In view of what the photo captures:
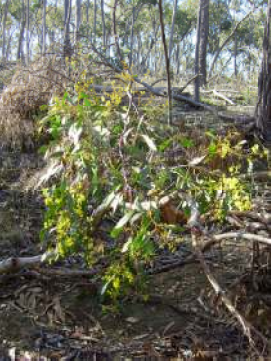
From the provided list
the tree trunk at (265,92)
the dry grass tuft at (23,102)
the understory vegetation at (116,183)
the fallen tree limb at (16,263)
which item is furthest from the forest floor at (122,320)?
the tree trunk at (265,92)

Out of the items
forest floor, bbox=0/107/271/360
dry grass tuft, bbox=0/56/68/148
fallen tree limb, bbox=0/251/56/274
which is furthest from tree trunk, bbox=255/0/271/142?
fallen tree limb, bbox=0/251/56/274

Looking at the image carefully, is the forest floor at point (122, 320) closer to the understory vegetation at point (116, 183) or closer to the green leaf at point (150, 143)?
the understory vegetation at point (116, 183)

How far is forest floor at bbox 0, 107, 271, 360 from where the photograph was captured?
228cm

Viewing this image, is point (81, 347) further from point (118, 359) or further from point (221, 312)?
point (221, 312)

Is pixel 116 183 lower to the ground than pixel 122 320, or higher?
higher

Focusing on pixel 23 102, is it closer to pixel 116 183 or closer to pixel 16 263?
pixel 16 263

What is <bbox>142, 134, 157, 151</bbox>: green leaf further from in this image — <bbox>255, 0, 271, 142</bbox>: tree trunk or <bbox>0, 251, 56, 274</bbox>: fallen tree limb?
<bbox>255, 0, 271, 142</bbox>: tree trunk

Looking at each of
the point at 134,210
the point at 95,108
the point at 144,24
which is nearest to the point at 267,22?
the point at 95,108

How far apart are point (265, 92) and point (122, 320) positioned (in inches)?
164

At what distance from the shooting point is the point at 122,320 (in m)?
2.56

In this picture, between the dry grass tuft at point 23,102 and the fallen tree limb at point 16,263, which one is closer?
the fallen tree limb at point 16,263

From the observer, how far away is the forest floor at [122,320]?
89.7 inches

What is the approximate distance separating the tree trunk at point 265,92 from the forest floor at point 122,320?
2959 millimetres

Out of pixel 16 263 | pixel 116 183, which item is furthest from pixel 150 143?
pixel 16 263
